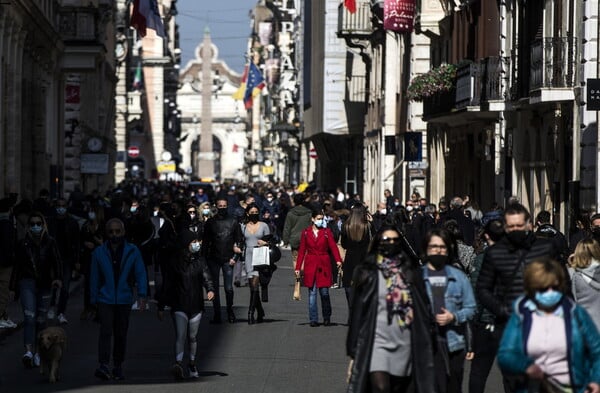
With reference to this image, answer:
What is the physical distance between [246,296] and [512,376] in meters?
17.5

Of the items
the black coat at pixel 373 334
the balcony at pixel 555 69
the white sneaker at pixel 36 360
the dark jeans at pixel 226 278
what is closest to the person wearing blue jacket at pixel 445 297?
the black coat at pixel 373 334

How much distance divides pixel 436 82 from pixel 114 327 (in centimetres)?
2457

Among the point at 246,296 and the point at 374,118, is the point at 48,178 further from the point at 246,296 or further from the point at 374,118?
the point at 246,296

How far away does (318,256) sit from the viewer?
2072 centimetres

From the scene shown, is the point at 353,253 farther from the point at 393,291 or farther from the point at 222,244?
the point at 393,291

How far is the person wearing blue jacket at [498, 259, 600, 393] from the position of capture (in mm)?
8844

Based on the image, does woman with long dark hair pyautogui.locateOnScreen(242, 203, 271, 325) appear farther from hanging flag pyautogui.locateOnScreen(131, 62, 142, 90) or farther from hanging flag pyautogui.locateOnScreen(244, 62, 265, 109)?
hanging flag pyautogui.locateOnScreen(131, 62, 142, 90)

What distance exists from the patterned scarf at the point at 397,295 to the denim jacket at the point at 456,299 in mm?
456

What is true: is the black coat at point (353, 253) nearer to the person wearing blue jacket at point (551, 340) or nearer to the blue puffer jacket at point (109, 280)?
the blue puffer jacket at point (109, 280)

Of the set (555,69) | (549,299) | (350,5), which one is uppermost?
(350,5)

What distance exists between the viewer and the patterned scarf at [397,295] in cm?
1048

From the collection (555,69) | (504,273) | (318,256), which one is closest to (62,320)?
(318,256)

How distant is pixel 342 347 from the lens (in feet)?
59.6

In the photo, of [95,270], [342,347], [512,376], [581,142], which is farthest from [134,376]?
[581,142]
